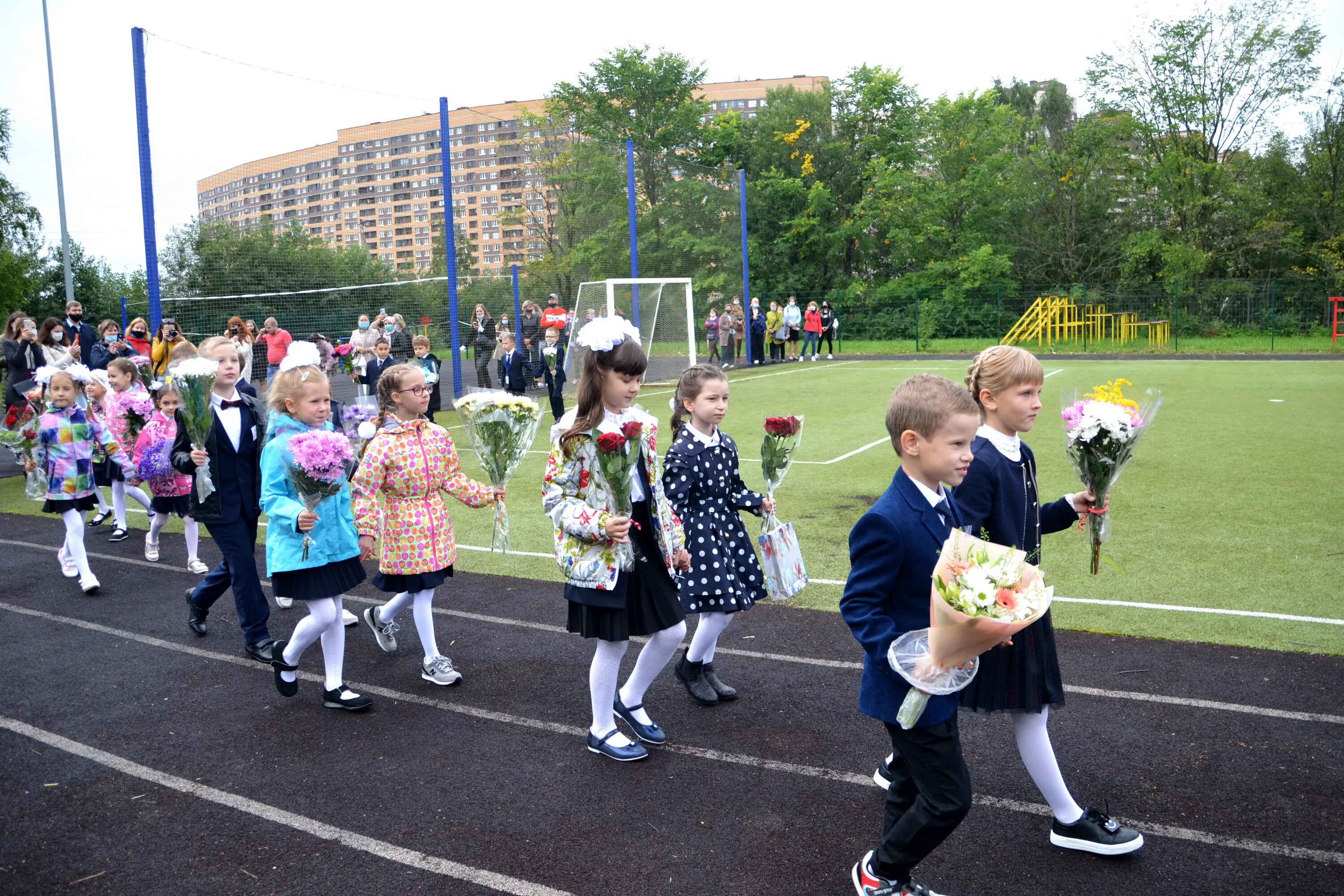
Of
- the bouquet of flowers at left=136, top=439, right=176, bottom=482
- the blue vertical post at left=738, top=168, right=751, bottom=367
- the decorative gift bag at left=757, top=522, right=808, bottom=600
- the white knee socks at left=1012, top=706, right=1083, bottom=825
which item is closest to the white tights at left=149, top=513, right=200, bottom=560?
the bouquet of flowers at left=136, top=439, right=176, bottom=482

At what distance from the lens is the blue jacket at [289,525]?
482 cm

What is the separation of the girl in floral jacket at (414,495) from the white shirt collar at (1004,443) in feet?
9.00

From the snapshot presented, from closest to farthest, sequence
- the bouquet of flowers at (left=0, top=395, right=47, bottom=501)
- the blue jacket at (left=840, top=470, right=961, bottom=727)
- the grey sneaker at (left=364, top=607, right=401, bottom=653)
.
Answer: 1. the blue jacket at (left=840, top=470, right=961, bottom=727)
2. the grey sneaker at (left=364, top=607, right=401, bottom=653)
3. the bouquet of flowers at (left=0, top=395, right=47, bottom=501)

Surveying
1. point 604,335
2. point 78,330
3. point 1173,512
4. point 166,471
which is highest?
point 78,330

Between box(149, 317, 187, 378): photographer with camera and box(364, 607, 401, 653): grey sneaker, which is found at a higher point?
box(149, 317, 187, 378): photographer with camera

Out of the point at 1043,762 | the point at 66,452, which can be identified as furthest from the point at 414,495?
the point at 66,452

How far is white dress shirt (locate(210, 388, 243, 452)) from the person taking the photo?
562 cm

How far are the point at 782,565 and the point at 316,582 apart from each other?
2.40 m

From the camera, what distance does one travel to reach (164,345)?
13.1 metres

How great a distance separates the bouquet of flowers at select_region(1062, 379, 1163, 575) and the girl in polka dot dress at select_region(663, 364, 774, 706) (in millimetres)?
1554

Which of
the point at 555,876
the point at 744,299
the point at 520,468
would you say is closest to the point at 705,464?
the point at 555,876

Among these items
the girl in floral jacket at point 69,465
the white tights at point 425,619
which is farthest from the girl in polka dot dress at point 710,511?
the girl in floral jacket at point 69,465

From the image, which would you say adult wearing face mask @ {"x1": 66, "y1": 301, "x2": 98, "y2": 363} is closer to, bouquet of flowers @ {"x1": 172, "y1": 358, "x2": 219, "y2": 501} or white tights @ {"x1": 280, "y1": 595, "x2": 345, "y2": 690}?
bouquet of flowers @ {"x1": 172, "y1": 358, "x2": 219, "y2": 501}

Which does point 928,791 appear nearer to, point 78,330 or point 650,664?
point 650,664
